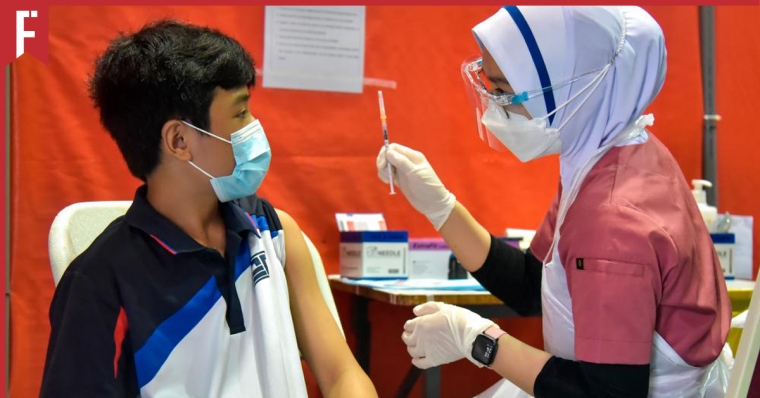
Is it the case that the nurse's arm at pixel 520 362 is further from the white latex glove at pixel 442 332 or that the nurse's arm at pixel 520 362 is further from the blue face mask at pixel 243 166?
the blue face mask at pixel 243 166

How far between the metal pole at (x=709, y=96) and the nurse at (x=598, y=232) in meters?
1.60

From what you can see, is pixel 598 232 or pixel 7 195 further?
pixel 7 195

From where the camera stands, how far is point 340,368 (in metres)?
1.60

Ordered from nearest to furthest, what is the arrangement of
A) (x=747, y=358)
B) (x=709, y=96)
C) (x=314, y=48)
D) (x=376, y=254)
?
(x=747, y=358)
(x=376, y=254)
(x=314, y=48)
(x=709, y=96)

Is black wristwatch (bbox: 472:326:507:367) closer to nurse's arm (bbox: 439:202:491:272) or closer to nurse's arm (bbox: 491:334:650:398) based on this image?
nurse's arm (bbox: 491:334:650:398)

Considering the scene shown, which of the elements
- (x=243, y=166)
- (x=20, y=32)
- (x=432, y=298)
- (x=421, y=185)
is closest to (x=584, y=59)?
(x=421, y=185)

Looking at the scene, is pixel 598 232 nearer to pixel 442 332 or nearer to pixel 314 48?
pixel 442 332

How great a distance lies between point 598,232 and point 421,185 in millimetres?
657

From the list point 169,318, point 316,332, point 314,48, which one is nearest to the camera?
point 169,318

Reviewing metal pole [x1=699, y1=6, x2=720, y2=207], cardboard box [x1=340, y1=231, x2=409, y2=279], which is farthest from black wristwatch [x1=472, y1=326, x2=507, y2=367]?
metal pole [x1=699, y1=6, x2=720, y2=207]

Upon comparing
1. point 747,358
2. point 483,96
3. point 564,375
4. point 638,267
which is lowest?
point 564,375

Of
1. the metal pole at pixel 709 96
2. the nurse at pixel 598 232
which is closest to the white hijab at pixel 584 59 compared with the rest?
the nurse at pixel 598 232

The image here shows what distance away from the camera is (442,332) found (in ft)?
5.40

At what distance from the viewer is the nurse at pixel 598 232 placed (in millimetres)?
1340
